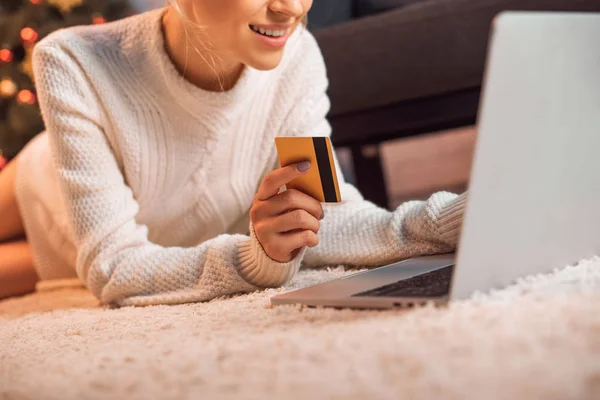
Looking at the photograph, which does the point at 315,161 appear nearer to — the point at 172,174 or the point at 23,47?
the point at 172,174

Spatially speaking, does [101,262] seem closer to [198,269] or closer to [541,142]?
[198,269]

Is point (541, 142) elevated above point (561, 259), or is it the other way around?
point (541, 142)

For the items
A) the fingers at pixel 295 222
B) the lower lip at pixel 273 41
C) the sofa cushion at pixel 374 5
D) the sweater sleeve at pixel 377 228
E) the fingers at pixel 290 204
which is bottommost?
the sweater sleeve at pixel 377 228

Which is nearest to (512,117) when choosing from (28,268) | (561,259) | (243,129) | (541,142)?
(541,142)

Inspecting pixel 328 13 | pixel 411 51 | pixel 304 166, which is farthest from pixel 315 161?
pixel 328 13

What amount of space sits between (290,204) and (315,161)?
8 centimetres

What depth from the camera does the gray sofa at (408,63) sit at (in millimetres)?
1494

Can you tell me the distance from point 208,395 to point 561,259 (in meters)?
0.40

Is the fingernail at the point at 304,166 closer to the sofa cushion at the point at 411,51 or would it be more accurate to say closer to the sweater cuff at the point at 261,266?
the sweater cuff at the point at 261,266

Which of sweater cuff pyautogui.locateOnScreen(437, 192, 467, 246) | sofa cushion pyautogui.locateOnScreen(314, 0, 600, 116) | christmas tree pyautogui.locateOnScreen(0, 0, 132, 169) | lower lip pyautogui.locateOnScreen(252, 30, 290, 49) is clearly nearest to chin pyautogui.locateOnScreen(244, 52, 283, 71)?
lower lip pyautogui.locateOnScreen(252, 30, 290, 49)

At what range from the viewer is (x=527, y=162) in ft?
1.91

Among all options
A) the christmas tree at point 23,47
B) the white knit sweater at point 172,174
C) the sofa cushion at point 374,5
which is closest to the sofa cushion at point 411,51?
the sofa cushion at point 374,5

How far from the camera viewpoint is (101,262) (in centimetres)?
103

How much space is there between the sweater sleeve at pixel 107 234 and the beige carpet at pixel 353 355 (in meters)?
0.18
